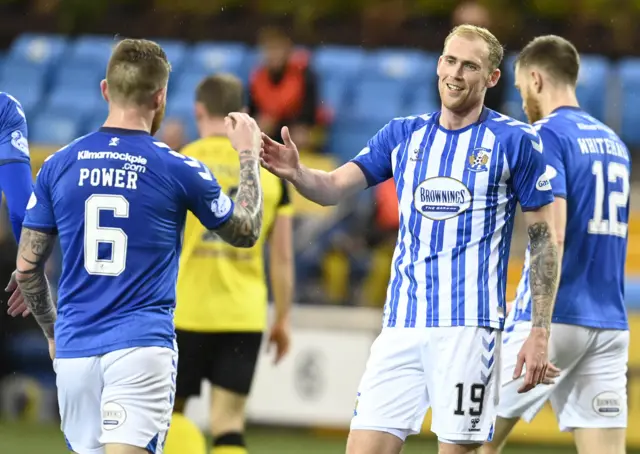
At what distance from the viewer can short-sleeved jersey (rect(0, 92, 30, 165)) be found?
5.03 metres

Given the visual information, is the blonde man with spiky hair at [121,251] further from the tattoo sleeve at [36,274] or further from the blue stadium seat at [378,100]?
the blue stadium seat at [378,100]

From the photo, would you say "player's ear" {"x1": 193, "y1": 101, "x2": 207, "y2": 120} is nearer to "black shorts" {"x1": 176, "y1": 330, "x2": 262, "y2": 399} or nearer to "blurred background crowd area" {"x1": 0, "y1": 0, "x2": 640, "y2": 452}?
"black shorts" {"x1": 176, "y1": 330, "x2": 262, "y2": 399}

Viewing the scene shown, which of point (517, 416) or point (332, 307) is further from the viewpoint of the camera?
point (332, 307)

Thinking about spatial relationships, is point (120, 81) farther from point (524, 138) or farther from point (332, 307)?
point (332, 307)

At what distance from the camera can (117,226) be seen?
4312 millimetres

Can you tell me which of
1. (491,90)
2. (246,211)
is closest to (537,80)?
(246,211)

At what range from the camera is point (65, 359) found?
172 inches

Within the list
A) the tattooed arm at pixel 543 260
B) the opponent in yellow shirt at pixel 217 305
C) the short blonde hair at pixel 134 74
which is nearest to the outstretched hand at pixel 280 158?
the short blonde hair at pixel 134 74

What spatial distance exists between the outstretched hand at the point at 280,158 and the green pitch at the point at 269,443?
4.28m

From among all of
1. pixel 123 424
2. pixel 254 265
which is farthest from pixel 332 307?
pixel 123 424


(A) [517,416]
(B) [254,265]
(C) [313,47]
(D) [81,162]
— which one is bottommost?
(A) [517,416]

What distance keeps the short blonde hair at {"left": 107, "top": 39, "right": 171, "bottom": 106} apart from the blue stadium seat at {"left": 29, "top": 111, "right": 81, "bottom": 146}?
7.64 metres

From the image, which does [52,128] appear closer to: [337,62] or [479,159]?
[337,62]

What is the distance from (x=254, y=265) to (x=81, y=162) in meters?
2.41
